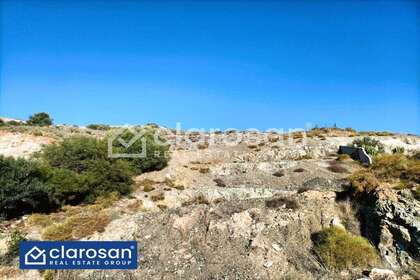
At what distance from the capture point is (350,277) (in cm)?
1295

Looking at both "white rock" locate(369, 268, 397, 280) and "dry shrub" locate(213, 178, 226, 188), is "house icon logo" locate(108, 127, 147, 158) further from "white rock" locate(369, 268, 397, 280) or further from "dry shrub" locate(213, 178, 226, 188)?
"white rock" locate(369, 268, 397, 280)

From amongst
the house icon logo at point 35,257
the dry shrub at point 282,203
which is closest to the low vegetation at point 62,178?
the house icon logo at point 35,257

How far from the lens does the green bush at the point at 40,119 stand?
59156 mm

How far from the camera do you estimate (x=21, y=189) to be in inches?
717

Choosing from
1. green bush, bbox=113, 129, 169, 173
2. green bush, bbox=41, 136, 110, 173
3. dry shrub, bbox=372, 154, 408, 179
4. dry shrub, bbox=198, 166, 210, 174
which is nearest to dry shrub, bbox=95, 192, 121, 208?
green bush, bbox=41, 136, 110, 173

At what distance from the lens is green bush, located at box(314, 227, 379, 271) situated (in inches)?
532

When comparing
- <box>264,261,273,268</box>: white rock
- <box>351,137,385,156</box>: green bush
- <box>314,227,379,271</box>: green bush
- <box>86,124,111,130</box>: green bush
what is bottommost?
<box>264,261,273,268</box>: white rock

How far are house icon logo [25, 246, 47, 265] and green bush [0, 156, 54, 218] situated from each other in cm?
479

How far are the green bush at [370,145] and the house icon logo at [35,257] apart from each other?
84.1 feet

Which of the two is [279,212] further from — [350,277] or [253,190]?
[253,190]

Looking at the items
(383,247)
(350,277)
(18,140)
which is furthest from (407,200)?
(18,140)

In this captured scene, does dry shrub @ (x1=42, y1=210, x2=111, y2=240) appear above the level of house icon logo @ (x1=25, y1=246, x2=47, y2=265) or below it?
above

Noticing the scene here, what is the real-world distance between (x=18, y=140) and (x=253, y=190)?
21.6 m

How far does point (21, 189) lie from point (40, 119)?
4543cm
